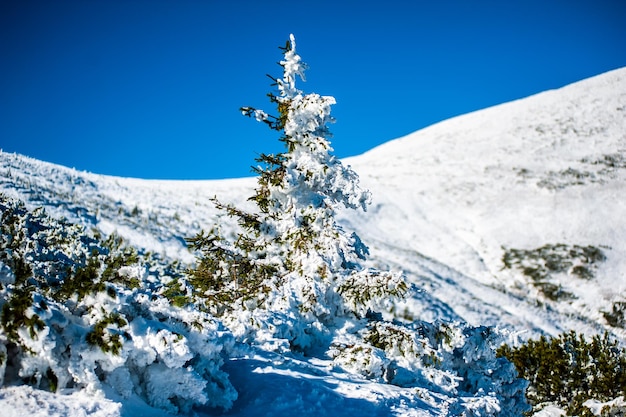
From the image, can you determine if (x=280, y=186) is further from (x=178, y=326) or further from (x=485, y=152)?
(x=485, y=152)

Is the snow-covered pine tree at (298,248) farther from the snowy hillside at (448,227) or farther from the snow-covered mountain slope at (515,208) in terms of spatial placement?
the snow-covered mountain slope at (515,208)

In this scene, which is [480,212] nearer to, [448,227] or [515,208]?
[515,208]

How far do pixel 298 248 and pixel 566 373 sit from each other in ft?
34.9

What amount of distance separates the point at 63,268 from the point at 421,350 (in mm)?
5835

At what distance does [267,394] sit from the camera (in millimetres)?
6242

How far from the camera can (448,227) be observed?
54375mm

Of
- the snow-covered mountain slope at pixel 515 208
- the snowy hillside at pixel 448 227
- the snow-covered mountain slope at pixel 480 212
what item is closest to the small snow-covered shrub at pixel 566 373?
the snowy hillside at pixel 448 227

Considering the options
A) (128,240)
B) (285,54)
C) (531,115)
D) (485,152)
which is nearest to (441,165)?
(485,152)

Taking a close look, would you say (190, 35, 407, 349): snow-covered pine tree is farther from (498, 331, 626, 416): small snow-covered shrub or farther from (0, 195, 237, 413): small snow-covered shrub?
(498, 331, 626, 416): small snow-covered shrub

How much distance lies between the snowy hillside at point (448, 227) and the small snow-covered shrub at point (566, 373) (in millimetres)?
4132

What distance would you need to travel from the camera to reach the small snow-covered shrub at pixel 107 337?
4496 mm

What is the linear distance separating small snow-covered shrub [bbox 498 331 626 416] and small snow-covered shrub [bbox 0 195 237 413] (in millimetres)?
11965

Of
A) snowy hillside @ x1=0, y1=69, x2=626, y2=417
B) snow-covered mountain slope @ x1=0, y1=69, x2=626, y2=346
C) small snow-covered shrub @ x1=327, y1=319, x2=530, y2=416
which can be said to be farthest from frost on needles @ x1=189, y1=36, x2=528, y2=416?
snow-covered mountain slope @ x1=0, y1=69, x2=626, y2=346

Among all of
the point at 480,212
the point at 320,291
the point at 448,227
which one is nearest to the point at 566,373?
the point at 320,291
